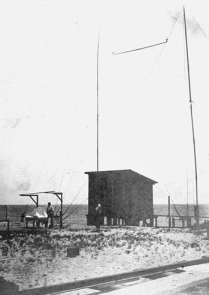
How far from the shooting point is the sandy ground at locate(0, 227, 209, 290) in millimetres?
9898

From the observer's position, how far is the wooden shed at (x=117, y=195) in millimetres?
28078

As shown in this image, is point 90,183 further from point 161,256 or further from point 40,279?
point 40,279

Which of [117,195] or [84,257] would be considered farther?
[117,195]

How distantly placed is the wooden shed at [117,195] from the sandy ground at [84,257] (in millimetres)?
9469

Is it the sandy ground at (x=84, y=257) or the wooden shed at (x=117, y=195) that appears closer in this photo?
the sandy ground at (x=84, y=257)

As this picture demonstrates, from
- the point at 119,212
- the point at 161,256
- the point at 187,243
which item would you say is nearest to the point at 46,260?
the point at 161,256

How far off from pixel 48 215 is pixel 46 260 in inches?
546

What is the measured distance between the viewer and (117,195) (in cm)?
2802

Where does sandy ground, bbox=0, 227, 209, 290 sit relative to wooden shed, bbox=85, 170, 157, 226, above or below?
below

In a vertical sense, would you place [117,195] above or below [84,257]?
above

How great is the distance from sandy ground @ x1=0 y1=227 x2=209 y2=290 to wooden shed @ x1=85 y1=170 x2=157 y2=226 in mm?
9469

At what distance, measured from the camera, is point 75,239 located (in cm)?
1841

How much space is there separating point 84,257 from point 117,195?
1524 centimetres

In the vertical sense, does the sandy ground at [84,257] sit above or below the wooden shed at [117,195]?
below
